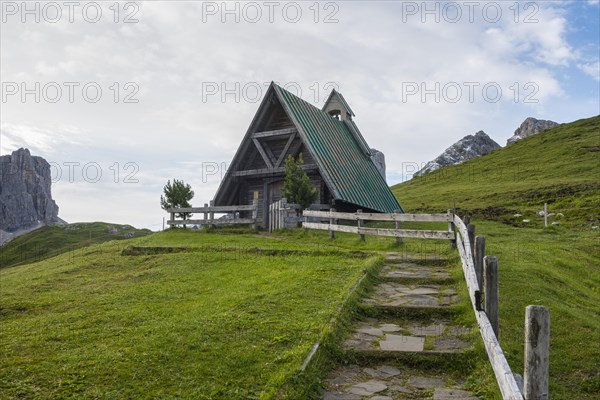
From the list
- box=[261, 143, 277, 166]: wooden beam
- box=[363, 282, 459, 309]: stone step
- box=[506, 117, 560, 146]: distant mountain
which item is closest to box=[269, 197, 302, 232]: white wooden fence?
box=[261, 143, 277, 166]: wooden beam

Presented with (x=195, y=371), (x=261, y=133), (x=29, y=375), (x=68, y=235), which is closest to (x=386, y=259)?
(x=195, y=371)

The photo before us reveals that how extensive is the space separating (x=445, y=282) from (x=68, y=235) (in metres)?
52.7

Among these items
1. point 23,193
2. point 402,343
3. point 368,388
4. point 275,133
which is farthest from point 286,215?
point 23,193

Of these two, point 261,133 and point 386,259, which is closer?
point 386,259

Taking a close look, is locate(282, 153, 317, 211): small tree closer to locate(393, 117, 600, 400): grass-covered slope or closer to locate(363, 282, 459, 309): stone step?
locate(393, 117, 600, 400): grass-covered slope

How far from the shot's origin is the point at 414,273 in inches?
497

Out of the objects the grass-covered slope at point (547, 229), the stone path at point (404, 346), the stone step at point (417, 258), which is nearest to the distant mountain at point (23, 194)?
the grass-covered slope at point (547, 229)

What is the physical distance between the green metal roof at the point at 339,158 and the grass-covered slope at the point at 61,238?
2730 centimetres

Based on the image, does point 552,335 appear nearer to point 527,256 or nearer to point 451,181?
point 527,256

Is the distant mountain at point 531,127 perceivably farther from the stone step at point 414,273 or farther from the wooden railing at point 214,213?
the stone step at point 414,273

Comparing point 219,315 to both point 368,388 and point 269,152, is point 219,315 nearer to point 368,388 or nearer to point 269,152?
point 368,388

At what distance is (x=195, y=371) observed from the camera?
649 cm

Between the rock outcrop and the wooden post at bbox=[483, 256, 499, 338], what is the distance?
15962 cm

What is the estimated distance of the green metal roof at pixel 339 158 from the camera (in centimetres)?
2552
